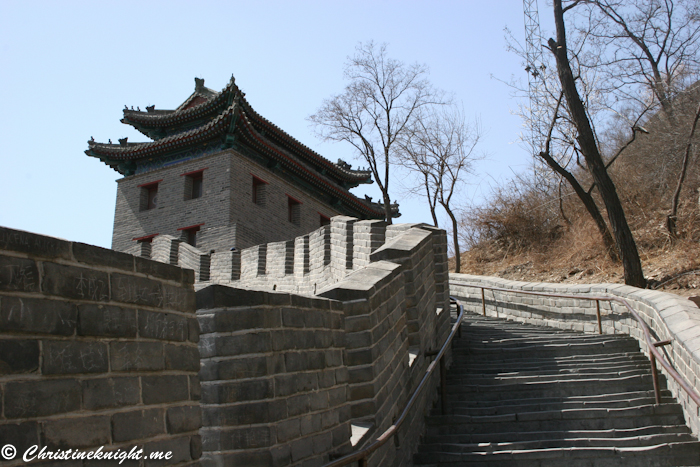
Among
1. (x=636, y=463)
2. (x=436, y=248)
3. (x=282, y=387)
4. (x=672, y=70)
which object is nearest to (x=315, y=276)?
(x=436, y=248)

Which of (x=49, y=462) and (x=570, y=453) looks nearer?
(x=49, y=462)

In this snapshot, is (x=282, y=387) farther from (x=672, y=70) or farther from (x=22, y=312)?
Result: (x=672, y=70)

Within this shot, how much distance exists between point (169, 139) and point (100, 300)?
22.8m

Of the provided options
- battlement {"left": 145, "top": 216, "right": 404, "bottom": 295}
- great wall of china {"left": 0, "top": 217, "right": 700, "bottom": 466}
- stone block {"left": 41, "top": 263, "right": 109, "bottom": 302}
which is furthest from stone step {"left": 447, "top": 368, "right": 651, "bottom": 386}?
stone block {"left": 41, "top": 263, "right": 109, "bottom": 302}

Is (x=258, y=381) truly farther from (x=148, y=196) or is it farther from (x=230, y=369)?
(x=148, y=196)

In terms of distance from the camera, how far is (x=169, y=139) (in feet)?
78.7

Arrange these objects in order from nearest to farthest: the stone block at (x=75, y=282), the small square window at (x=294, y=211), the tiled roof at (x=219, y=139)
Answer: the stone block at (x=75, y=282) < the tiled roof at (x=219, y=139) < the small square window at (x=294, y=211)

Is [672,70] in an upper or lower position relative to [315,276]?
upper

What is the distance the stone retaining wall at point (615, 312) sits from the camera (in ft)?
19.8

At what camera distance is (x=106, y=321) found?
243 centimetres

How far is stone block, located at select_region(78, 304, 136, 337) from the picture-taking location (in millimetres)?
2328

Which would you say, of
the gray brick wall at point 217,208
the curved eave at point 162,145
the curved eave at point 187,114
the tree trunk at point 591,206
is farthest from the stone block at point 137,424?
the curved eave at point 187,114

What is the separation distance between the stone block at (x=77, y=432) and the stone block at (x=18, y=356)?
0.22 metres

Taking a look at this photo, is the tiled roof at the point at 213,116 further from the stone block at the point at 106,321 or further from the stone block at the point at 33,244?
the stone block at the point at 33,244
